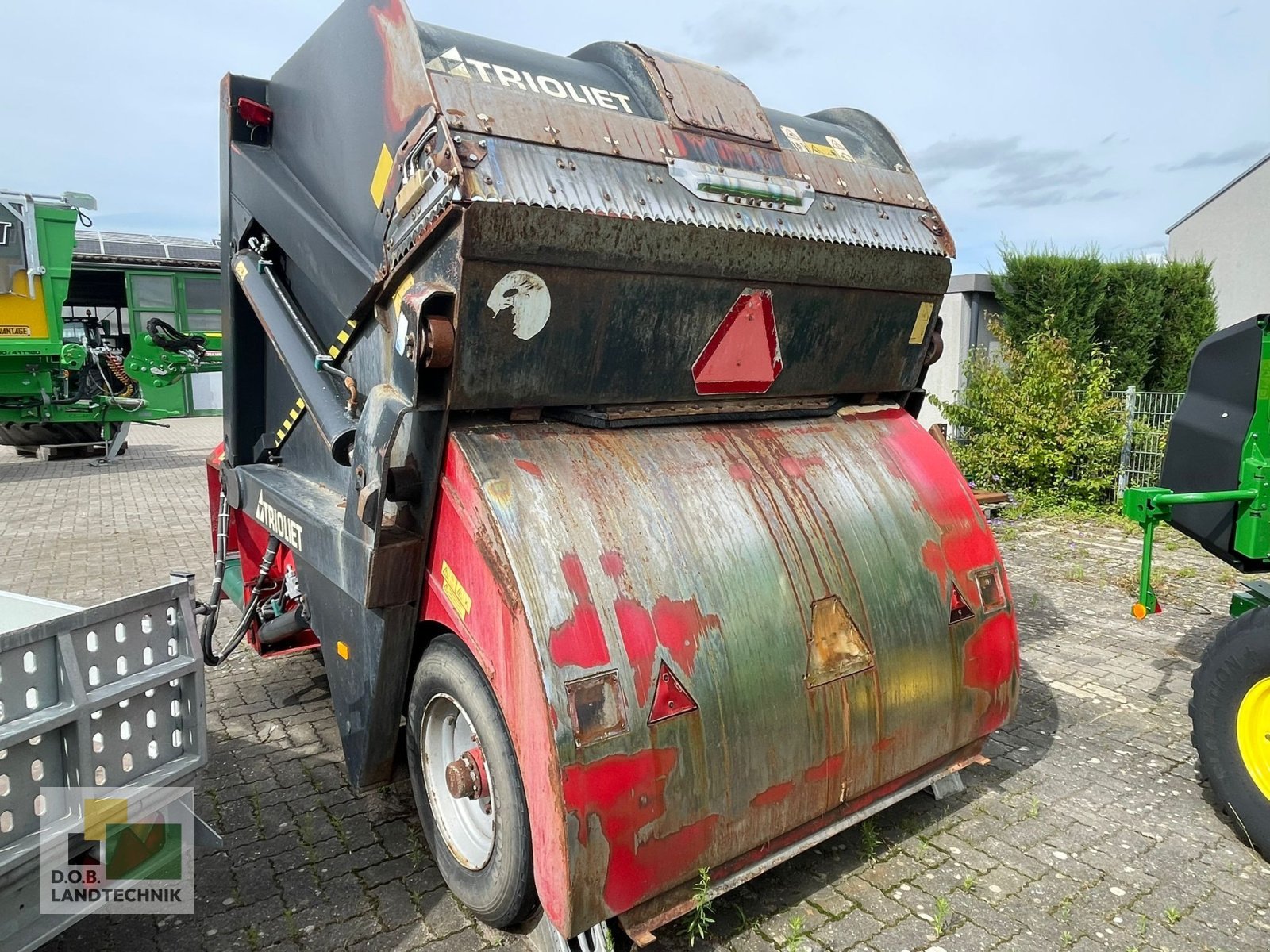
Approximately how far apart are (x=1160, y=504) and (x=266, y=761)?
12.5 ft

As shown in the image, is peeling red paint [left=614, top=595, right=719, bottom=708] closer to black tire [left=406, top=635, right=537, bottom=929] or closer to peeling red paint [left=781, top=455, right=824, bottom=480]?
black tire [left=406, top=635, right=537, bottom=929]

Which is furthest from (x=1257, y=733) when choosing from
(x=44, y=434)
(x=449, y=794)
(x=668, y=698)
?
(x=44, y=434)

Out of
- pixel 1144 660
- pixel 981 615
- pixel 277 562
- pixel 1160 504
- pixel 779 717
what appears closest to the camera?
pixel 779 717

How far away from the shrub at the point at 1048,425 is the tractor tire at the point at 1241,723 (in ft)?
20.2

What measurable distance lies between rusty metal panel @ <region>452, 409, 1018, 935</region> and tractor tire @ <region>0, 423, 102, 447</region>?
13.9m

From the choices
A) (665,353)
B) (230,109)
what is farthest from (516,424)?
(230,109)

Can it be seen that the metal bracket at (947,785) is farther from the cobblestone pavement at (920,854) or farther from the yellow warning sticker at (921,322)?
the yellow warning sticker at (921,322)

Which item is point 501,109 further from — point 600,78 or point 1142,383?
point 1142,383

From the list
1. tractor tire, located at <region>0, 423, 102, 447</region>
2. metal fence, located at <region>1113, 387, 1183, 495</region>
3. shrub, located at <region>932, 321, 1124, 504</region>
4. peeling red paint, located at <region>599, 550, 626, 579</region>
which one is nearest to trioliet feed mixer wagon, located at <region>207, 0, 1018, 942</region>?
peeling red paint, located at <region>599, 550, 626, 579</region>

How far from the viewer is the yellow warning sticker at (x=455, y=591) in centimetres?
242

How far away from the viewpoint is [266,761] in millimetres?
3600

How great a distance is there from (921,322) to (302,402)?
247 centimetres

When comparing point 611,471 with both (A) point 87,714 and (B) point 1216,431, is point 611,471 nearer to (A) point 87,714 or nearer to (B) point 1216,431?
(A) point 87,714

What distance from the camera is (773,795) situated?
250 centimetres
